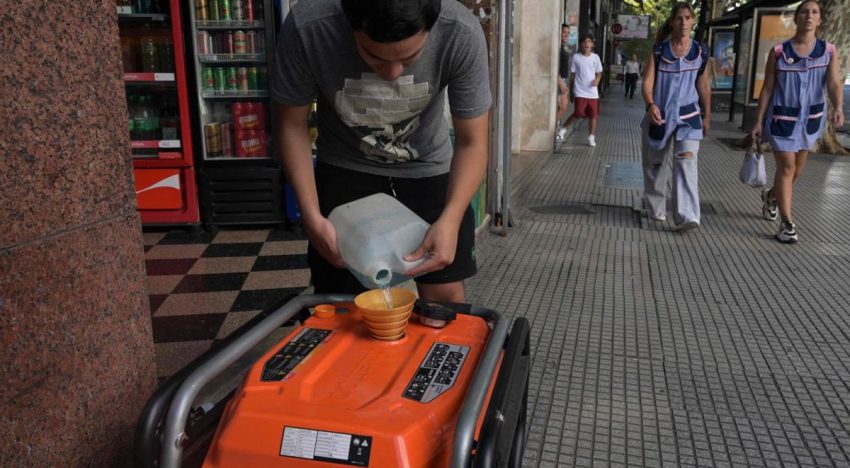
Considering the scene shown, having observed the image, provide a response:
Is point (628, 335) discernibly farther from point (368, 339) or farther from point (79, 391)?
point (79, 391)

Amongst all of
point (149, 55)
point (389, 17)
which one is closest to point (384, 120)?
point (389, 17)

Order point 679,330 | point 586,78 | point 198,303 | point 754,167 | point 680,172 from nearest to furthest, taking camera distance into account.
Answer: point 679,330
point 198,303
point 680,172
point 754,167
point 586,78

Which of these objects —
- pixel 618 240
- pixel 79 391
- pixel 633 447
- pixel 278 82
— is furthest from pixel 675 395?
pixel 618 240

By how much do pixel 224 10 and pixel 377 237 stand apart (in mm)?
3992

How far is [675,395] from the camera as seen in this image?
2.74 metres

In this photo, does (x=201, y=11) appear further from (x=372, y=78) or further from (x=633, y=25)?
(x=633, y=25)

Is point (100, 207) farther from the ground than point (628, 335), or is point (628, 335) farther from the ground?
point (100, 207)

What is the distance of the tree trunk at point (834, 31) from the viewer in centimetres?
963

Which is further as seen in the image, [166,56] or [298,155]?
[166,56]

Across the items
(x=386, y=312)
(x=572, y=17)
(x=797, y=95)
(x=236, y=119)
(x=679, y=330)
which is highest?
(x=572, y=17)

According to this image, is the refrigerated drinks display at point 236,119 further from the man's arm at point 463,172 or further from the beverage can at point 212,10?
the man's arm at point 463,172

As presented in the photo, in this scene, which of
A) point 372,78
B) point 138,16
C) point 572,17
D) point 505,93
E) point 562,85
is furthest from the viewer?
point 572,17

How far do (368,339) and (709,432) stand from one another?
1.53 metres

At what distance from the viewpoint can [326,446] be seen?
1275 millimetres
